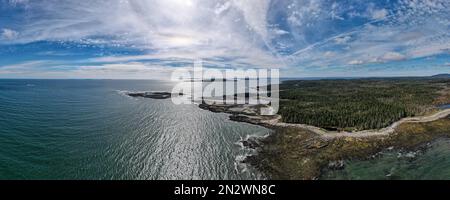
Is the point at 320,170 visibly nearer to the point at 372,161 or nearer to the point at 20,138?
the point at 372,161

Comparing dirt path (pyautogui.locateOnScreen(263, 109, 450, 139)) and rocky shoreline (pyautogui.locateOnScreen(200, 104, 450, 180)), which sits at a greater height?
dirt path (pyautogui.locateOnScreen(263, 109, 450, 139))

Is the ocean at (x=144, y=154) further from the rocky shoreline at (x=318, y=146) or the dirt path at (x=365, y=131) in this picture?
the dirt path at (x=365, y=131)

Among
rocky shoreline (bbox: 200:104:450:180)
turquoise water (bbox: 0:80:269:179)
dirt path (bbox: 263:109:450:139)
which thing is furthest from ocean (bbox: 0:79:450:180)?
dirt path (bbox: 263:109:450:139)

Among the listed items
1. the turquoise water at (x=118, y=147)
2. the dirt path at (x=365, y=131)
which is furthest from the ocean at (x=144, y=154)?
the dirt path at (x=365, y=131)

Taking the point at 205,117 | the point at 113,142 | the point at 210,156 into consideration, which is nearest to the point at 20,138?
the point at 113,142

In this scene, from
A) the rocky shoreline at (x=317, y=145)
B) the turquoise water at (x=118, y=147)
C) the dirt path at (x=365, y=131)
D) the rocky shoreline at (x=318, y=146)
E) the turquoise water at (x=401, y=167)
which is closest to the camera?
the turquoise water at (x=401, y=167)

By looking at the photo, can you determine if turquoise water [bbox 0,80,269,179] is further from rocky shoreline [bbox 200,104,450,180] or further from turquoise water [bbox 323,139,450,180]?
turquoise water [bbox 323,139,450,180]

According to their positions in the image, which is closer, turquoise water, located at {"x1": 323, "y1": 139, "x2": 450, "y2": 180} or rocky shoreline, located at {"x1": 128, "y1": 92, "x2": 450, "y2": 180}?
turquoise water, located at {"x1": 323, "y1": 139, "x2": 450, "y2": 180}
